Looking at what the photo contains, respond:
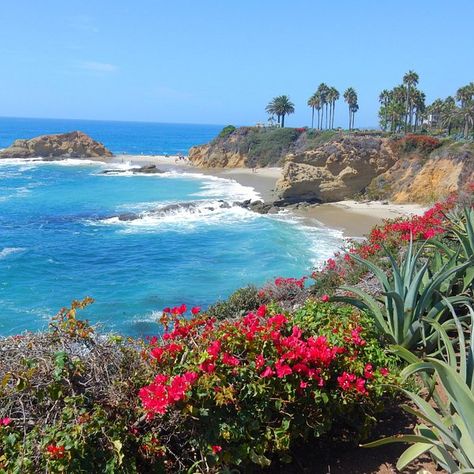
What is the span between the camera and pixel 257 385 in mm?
3670

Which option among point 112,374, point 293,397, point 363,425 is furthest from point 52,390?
point 363,425

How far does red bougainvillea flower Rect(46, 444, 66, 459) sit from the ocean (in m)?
4.10

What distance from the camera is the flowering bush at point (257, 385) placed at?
3439 millimetres

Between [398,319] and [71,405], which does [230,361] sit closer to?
[71,405]

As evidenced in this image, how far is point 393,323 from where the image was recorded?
5.43 metres

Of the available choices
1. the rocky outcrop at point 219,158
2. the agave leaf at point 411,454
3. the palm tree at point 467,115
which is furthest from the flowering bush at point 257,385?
the palm tree at point 467,115

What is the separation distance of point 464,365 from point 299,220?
94.3 ft

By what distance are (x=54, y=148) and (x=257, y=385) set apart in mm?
84032

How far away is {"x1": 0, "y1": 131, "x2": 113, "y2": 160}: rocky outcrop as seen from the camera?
263 ft

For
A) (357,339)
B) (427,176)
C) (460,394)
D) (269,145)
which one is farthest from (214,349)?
(269,145)

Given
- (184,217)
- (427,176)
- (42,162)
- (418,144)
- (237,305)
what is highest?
(418,144)

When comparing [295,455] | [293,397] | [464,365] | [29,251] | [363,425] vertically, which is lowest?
[29,251]

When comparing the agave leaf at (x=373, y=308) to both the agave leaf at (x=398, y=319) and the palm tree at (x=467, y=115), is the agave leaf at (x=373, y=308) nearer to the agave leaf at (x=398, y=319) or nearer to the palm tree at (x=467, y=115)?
the agave leaf at (x=398, y=319)

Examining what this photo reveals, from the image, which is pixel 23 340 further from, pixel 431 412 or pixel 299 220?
pixel 299 220
